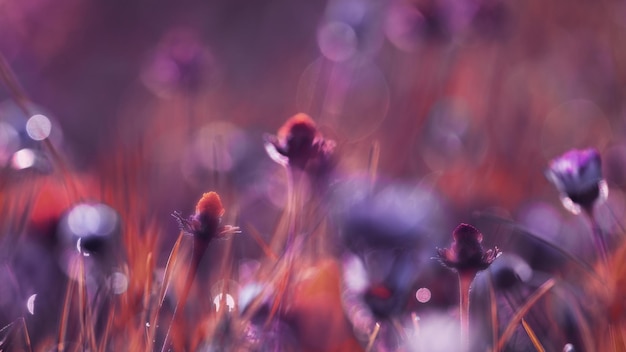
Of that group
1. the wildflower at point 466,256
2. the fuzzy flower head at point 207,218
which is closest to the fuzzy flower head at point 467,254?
the wildflower at point 466,256

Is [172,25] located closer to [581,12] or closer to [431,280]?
[581,12]

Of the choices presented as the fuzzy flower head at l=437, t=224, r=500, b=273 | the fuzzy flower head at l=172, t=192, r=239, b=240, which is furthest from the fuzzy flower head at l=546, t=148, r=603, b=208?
the fuzzy flower head at l=172, t=192, r=239, b=240

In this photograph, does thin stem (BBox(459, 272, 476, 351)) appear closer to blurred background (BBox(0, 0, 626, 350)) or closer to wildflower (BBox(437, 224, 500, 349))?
wildflower (BBox(437, 224, 500, 349))

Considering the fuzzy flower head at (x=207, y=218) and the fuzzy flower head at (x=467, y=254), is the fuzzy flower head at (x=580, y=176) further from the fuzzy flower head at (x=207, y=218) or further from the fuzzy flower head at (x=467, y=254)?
the fuzzy flower head at (x=207, y=218)

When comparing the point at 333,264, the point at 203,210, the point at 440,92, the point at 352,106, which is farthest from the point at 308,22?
the point at 203,210

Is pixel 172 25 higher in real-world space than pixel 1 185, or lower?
A: lower
